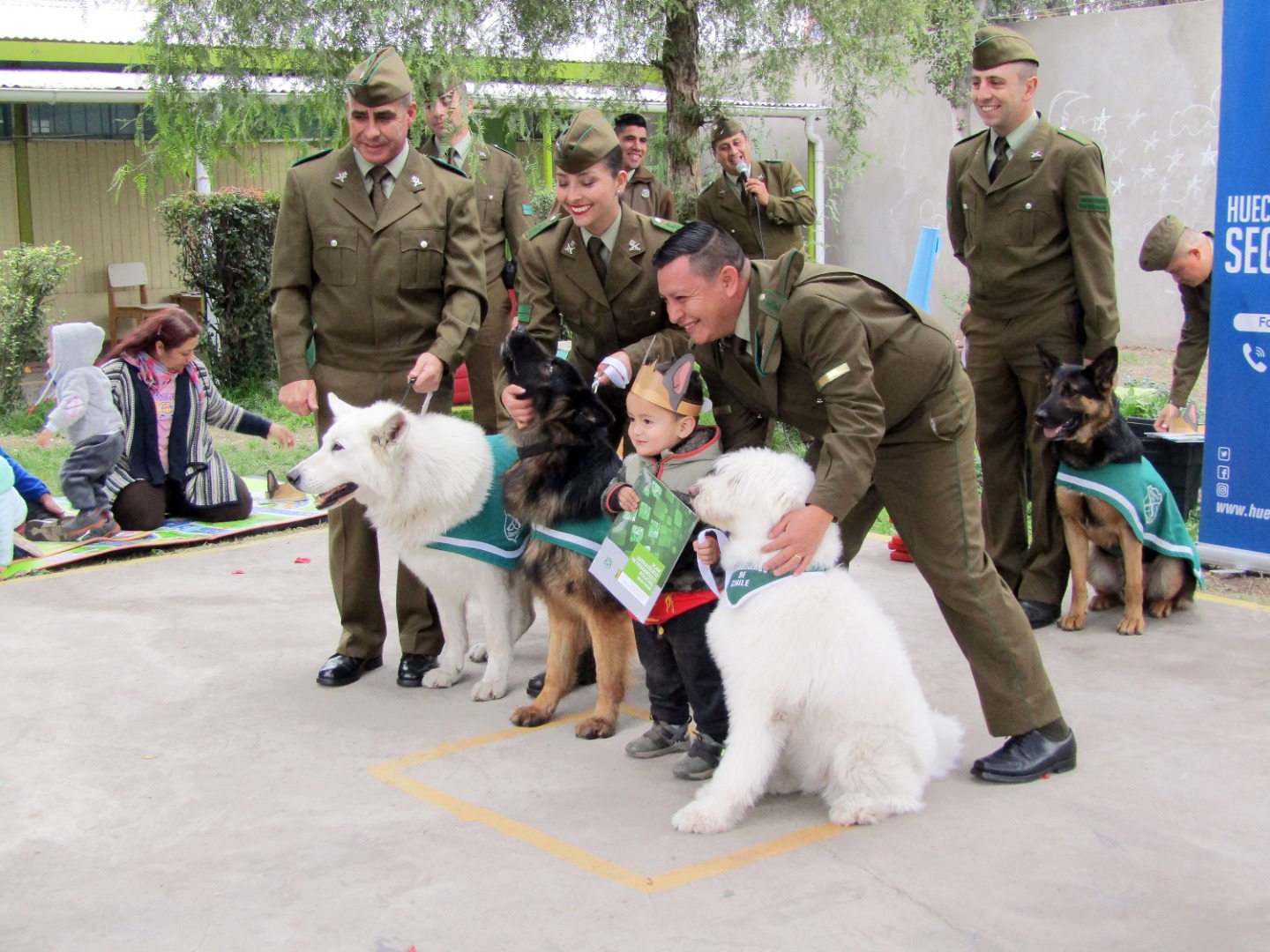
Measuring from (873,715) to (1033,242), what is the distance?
281 cm

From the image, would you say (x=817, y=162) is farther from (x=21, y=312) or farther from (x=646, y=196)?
(x=21, y=312)

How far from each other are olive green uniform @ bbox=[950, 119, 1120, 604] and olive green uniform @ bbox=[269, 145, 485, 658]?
2.34 m

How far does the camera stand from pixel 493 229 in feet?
25.6

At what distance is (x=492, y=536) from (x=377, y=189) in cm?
156

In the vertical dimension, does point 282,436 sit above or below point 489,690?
above

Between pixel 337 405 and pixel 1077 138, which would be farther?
pixel 1077 138

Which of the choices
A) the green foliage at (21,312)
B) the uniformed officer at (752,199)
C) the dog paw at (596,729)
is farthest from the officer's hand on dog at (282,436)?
the green foliage at (21,312)

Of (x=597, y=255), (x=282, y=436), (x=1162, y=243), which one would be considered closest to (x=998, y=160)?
(x=1162, y=243)

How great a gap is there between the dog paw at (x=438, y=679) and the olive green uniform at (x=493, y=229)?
2524 millimetres

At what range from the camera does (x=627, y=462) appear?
4273 millimetres

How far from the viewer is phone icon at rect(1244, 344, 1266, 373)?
6207 mm

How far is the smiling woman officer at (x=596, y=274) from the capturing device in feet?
15.0

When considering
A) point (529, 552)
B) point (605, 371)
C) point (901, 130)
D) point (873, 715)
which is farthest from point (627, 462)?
point (901, 130)

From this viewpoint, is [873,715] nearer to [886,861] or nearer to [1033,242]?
[886,861]
